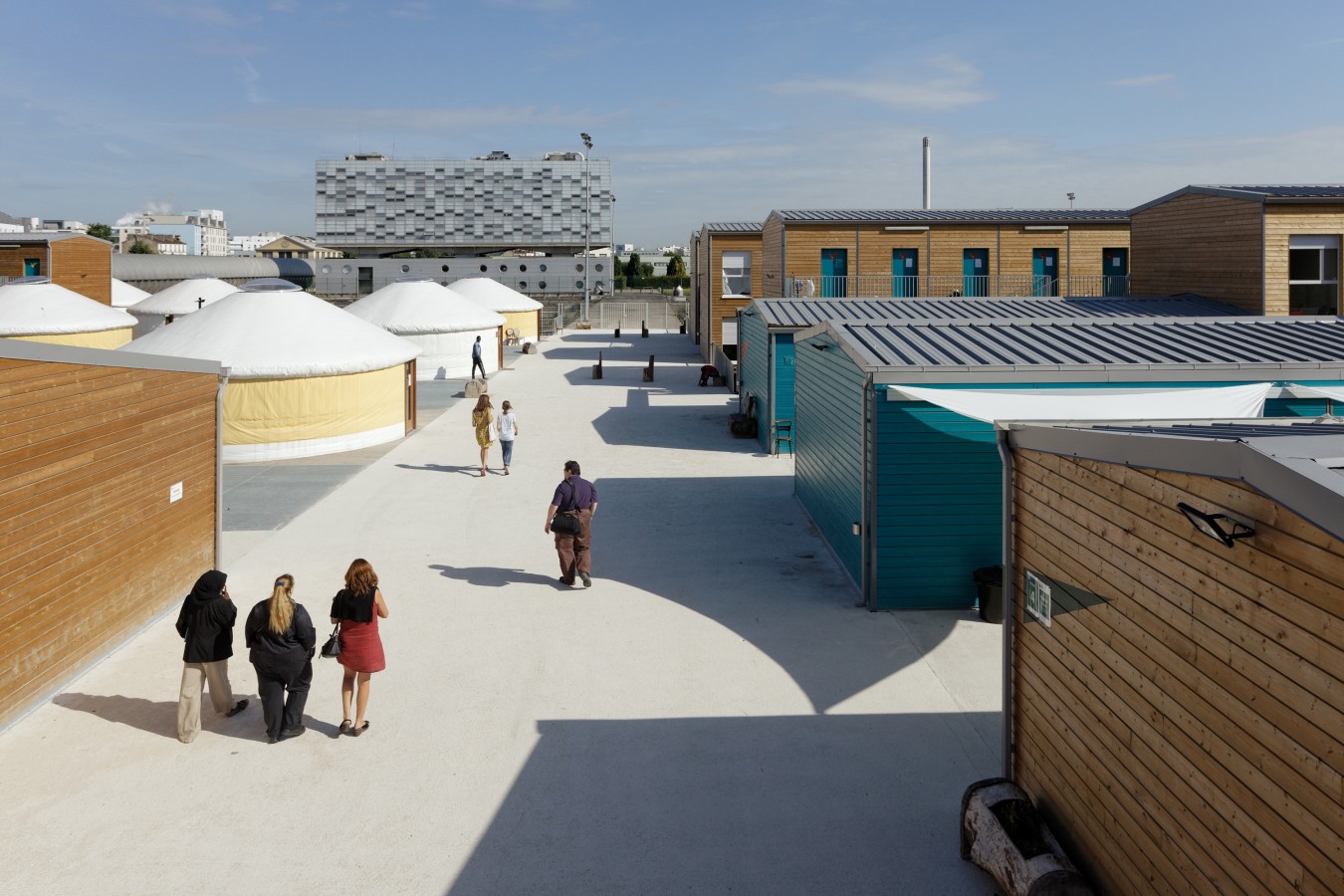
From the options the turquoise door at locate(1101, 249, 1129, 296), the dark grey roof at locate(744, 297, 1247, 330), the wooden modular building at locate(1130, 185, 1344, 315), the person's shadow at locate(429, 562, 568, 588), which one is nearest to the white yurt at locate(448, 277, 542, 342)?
the turquoise door at locate(1101, 249, 1129, 296)

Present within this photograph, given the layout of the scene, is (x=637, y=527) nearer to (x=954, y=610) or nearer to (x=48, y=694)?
(x=954, y=610)

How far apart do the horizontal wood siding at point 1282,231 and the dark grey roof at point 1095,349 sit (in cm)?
601

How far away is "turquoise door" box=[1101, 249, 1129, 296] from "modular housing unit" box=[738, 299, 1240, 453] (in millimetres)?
13173

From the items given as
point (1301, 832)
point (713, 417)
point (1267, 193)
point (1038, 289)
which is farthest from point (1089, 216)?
point (1301, 832)

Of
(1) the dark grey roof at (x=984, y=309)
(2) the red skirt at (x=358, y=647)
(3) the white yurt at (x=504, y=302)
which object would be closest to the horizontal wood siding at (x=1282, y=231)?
(1) the dark grey roof at (x=984, y=309)

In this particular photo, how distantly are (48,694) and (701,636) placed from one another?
660 cm

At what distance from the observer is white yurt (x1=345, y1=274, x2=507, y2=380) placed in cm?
3862

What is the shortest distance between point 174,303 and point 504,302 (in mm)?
17988

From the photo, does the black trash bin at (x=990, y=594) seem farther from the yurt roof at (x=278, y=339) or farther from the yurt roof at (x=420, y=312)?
the yurt roof at (x=420, y=312)

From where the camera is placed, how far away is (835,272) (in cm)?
3522

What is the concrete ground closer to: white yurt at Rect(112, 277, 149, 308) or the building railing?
the building railing

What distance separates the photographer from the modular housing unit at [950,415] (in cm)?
1245

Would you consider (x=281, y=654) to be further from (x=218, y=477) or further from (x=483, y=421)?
(x=483, y=421)

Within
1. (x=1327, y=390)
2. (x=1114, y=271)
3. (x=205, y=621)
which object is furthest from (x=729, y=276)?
(x=205, y=621)
